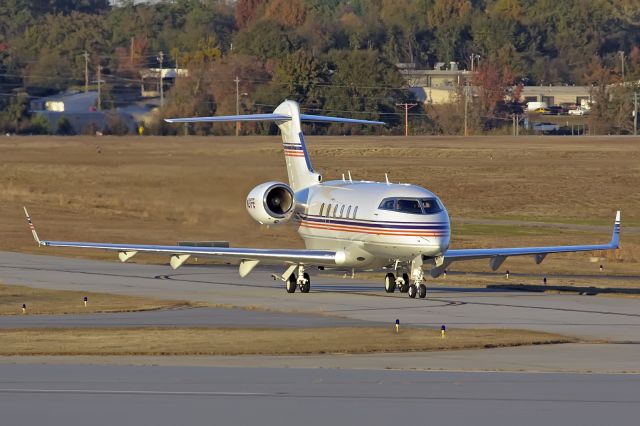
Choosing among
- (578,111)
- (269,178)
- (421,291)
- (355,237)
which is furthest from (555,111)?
(421,291)

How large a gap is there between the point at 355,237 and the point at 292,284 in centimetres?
268

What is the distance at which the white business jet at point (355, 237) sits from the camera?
36375 millimetres

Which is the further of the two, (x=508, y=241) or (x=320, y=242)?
(x=508, y=241)

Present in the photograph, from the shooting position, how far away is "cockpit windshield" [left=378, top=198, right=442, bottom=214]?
36.4m

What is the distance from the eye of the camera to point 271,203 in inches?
1556

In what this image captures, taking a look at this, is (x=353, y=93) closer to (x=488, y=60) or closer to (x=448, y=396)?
(x=488, y=60)

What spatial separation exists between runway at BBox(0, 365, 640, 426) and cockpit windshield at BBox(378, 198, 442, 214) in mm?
12752

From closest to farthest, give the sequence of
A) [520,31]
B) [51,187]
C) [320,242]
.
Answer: [320,242], [51,187], [520,31]

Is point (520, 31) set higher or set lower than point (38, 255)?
higher

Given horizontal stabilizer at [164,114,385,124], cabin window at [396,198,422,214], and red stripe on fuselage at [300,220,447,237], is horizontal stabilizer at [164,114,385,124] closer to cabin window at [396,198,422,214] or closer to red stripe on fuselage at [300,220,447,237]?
red stripe on fuselage at [300,220,447,237]

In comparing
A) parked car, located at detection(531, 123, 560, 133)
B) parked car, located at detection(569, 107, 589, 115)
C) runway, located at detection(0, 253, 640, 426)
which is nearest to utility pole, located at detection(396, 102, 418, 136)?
parked car, located at detection(531, 123, 560, 133)

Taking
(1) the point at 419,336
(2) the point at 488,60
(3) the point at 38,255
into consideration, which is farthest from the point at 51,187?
(2) the point at 488,60

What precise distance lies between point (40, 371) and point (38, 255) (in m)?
28.2

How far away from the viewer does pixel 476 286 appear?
42.1 meters
